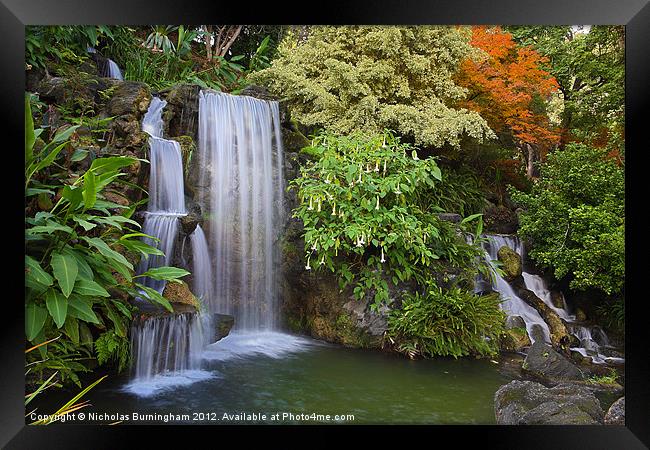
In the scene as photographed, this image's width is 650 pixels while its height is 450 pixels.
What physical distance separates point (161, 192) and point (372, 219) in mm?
1550

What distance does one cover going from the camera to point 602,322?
2.86 meters

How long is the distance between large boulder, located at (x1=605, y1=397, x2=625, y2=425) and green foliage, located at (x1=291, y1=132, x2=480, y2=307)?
4.03ft

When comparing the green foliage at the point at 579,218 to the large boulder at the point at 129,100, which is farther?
the large boulder at the point at 129,100

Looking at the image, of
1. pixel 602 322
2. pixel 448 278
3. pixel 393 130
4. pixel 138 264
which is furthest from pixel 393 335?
pixel 138 264

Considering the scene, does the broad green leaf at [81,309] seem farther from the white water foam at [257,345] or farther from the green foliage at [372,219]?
the green foliage at [372,219]

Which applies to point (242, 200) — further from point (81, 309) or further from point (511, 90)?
point (511, 90)

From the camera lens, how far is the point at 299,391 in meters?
2.62

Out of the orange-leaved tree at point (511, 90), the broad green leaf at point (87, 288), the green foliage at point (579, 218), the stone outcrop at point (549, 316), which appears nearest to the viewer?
the broad green leaf at point (87, 288)

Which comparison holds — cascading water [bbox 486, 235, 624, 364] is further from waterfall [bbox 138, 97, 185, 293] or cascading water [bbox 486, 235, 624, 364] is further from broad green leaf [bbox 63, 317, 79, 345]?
broad green leaf [bbox 63, 317, 79, 345]

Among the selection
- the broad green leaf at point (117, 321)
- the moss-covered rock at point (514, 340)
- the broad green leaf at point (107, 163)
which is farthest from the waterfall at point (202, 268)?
the moss-covered rock at point (514, 340)

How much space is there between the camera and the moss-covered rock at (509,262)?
10.7 ft

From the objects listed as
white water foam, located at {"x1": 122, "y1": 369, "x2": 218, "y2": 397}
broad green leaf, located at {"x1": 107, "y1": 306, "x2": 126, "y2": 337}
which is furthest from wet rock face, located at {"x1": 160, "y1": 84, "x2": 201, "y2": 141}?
white water foam, located at {"x1": 122, "y1": 369, "x2": 218, "y2": 397}

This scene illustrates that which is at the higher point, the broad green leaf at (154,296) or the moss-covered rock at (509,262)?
the moss-covered rock at (509,262)
